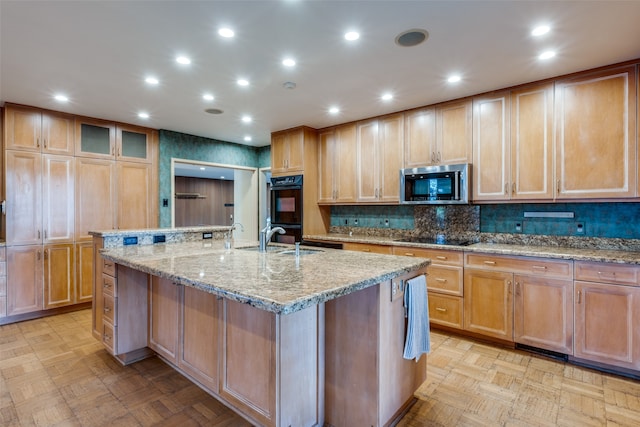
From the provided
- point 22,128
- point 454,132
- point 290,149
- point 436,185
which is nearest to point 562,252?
point 436,185

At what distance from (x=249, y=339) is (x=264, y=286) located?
45 cm

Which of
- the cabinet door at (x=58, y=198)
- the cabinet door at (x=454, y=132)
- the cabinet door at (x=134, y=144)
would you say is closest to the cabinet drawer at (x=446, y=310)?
the cabinet door at (x=454, y=132)

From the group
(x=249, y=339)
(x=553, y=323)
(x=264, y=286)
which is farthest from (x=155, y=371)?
(x=553, y=323)

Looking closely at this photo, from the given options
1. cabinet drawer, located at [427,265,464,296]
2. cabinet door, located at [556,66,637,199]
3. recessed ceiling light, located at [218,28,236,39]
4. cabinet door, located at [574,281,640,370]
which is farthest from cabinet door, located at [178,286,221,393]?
cabinet door, located at [556,66,637,199]

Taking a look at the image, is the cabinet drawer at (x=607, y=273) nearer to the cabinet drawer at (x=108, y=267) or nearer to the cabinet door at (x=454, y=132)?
the cabinet door at (x=454, y=132)

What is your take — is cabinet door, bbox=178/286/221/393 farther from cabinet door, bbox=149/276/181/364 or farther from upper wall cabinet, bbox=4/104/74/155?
upper wall cabinet, bbox=4/104/74/155

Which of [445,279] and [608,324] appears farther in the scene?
[445,279]

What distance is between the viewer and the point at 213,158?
5.47m

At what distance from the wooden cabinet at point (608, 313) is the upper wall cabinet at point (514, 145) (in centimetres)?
79

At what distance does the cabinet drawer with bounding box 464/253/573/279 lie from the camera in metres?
2.62

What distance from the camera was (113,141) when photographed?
173 inches

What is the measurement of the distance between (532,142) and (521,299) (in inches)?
57.6

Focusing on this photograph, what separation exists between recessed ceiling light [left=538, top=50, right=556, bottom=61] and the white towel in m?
2.00

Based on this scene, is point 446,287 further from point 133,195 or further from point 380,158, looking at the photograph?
point 133,195
